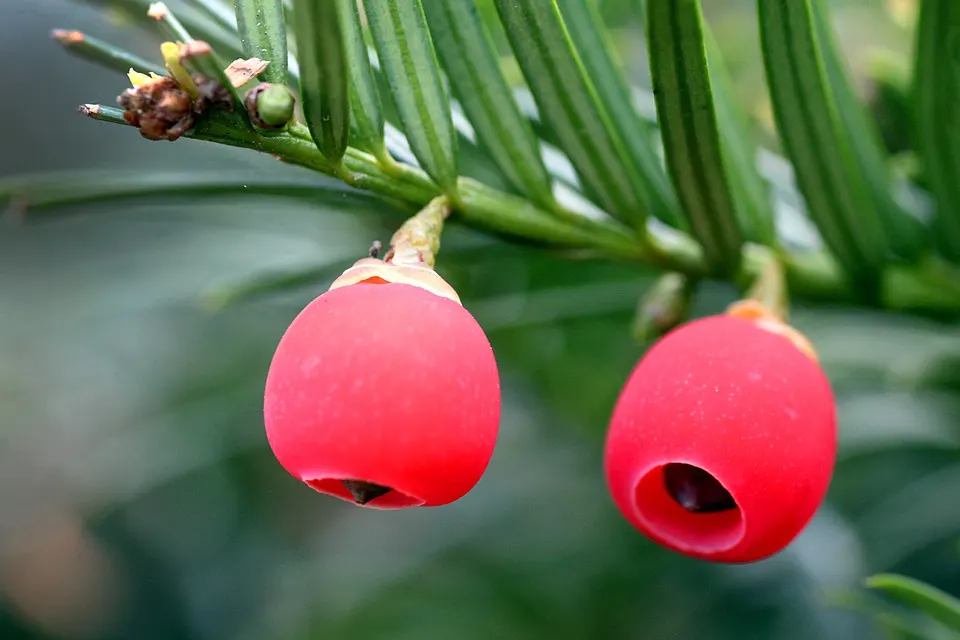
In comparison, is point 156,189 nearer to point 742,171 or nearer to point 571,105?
point 571,105

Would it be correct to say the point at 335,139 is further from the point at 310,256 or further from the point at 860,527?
the point at 860,527

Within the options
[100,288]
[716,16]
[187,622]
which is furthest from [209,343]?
[716,16]

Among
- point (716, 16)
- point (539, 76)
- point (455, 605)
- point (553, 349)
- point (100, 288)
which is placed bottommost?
point (455, 605)

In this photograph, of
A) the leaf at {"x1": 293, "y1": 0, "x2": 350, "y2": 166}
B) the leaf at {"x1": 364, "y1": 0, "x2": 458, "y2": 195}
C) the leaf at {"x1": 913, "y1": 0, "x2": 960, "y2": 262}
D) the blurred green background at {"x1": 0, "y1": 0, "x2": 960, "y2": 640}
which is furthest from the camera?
the blurred green background at {"x1": 0, "y1": 0, "x2": 960, "y2": 640}

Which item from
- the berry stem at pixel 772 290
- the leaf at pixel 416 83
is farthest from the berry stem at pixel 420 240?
the berry stem at pixel 772 290

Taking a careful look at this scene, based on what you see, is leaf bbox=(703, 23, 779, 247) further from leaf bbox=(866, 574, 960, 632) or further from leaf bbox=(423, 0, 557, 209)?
leaf bbox=(866, 574, 960, 632)

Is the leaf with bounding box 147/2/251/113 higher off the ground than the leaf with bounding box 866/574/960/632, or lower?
higher

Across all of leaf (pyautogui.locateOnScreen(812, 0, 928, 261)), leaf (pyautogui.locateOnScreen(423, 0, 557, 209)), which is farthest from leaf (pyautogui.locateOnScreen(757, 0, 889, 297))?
leaf (pyautogui.locateOnScreen(423, 0, 557, 209))
